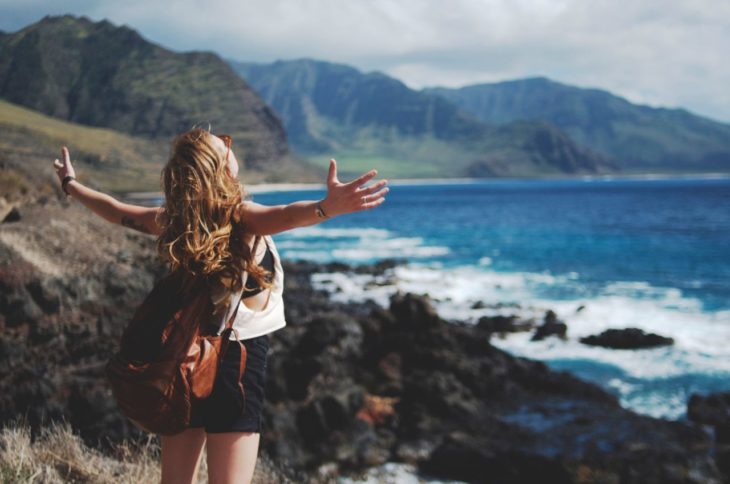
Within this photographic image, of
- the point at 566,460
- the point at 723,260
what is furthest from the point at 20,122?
the point at 566,460

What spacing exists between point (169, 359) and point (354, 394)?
8.83 metres

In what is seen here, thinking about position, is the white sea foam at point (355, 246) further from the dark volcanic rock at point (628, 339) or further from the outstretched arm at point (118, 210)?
the outstretched arm at point (118, 210)

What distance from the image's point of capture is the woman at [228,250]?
242 cm

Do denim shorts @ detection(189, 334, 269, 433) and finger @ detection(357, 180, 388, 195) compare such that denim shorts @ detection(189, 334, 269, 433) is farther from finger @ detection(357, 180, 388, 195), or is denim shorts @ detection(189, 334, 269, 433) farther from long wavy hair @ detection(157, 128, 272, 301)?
finger @ detection(357, 180, 388, 195)

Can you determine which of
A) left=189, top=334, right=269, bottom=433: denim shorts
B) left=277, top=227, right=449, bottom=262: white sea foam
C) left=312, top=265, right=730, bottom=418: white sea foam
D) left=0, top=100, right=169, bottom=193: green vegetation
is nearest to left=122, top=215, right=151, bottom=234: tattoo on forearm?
left=189, top=334, right=269, bottom=433: denim shorts

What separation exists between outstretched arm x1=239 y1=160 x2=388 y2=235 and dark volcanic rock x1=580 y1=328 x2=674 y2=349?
17292 mm

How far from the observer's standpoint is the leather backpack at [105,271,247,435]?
7.97 feet

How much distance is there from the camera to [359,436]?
10.3 metres

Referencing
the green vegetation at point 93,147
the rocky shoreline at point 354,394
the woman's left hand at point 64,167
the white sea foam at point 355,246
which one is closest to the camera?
the woman's left hand at point 64,167

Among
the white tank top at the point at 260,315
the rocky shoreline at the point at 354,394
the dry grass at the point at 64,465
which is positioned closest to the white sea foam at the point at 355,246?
the rocky shoreline at the point at 354,394

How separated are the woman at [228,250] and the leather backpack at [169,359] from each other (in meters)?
0.07

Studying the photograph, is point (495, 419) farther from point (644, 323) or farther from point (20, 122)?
point (20, 122)

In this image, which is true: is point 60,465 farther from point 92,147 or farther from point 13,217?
point 92,147

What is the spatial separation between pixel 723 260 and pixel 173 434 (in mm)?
39991
